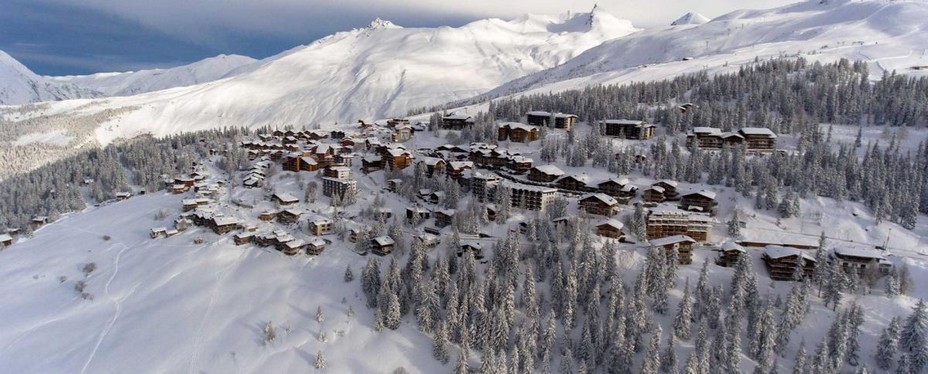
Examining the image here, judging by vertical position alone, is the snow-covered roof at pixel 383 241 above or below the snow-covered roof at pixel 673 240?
below

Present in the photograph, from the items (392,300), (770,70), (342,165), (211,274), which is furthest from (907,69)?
(211,274)

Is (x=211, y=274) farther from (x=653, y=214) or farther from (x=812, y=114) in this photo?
(x=812, y=114)

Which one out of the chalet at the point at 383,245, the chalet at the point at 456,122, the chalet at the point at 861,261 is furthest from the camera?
the chalet at the point at 456,122

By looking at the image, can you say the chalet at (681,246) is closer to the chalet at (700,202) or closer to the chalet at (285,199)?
the chalet at (700,202)

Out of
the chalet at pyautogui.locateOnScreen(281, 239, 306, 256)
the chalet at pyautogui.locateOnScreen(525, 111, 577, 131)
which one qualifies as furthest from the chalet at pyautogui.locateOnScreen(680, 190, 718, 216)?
the chalet at pyautogui.locateOnScreen(281, 239, 306, 256)

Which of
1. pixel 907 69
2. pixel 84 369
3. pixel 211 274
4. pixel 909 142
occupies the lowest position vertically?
pixel 84 369

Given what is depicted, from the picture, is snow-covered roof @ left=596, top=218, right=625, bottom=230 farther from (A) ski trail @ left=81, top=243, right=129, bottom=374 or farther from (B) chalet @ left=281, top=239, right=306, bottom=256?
(A) ski trail @ left=81, top=243, right=129, bottom=374

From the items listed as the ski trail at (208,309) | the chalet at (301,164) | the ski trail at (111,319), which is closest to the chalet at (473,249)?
the ski trail at (208,309)

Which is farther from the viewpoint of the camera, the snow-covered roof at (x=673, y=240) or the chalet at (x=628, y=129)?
the chalet at (x=628, y=129)
